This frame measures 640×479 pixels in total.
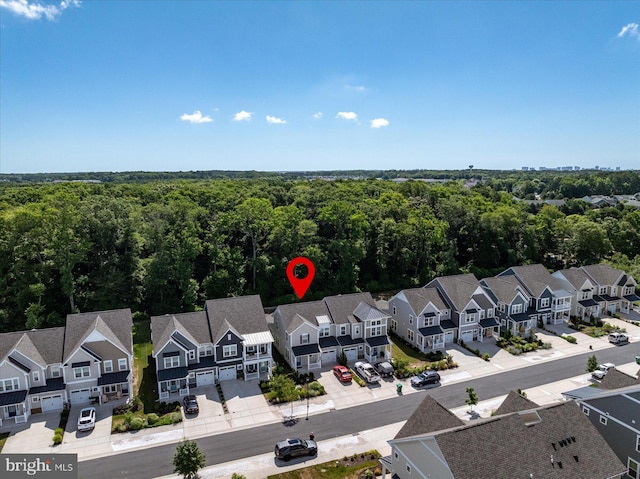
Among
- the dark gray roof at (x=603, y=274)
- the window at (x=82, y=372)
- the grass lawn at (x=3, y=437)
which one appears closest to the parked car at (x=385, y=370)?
the window at (x=82, y=372)

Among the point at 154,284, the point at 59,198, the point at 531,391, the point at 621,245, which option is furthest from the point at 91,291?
the point at 621,245

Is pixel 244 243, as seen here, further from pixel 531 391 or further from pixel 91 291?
pixel 531 391

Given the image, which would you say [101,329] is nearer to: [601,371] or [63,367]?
[63,367]

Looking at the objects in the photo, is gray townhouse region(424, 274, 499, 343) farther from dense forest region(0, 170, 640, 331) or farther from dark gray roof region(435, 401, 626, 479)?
dark gray roof region(435, 401, 626, 479)

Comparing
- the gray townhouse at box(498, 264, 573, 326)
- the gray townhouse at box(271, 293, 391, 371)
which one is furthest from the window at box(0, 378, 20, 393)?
the gray townhouse at box(498, 264, 573, 326)

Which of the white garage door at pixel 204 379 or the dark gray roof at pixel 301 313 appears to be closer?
the white garage door at pixel 204 379

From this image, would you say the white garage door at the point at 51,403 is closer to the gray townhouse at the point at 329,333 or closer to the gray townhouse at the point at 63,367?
the gray townhouse at the point at 63,367

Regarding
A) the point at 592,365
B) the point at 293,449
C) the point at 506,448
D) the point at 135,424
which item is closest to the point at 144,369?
the point at 135,424
